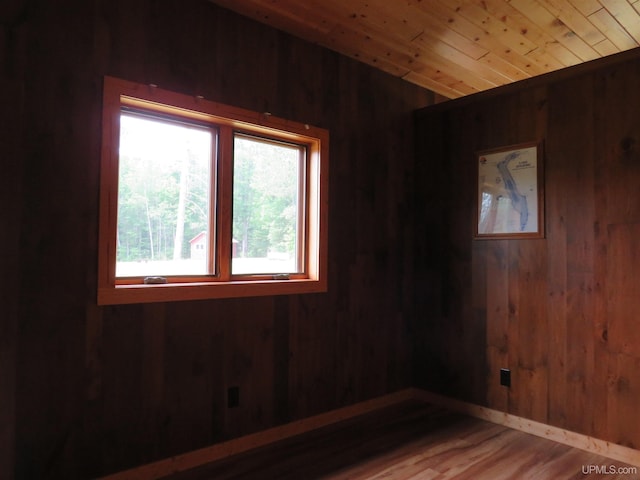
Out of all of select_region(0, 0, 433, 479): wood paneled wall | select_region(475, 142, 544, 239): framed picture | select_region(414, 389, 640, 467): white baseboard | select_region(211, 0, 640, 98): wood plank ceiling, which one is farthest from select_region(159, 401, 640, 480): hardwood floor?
select_region(211, 0, 640, 98): wood plank ceiling

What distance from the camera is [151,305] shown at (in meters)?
2.27

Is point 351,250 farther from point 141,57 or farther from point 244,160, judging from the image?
point 141,57

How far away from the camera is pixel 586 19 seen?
2.64 m

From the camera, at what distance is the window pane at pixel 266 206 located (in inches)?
107

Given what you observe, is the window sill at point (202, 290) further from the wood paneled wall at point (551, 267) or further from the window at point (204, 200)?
the wood paneled wall at point (551, 267)

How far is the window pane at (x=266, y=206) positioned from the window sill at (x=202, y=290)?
14 cm

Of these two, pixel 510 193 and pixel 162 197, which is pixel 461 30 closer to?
pixel 510 193

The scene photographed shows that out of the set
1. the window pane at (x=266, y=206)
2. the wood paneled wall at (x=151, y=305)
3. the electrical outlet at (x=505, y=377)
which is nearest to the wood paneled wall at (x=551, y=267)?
the electrical outlet at (x=505, y=377)

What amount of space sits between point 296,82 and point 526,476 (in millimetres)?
2758

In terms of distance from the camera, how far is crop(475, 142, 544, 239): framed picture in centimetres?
291

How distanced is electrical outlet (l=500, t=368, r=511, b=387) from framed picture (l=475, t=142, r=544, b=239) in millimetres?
959

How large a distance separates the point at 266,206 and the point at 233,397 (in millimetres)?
1216

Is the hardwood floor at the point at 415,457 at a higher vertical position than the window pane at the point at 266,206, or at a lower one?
lower

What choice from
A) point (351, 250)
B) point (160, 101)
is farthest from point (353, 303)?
point (160, 101)
